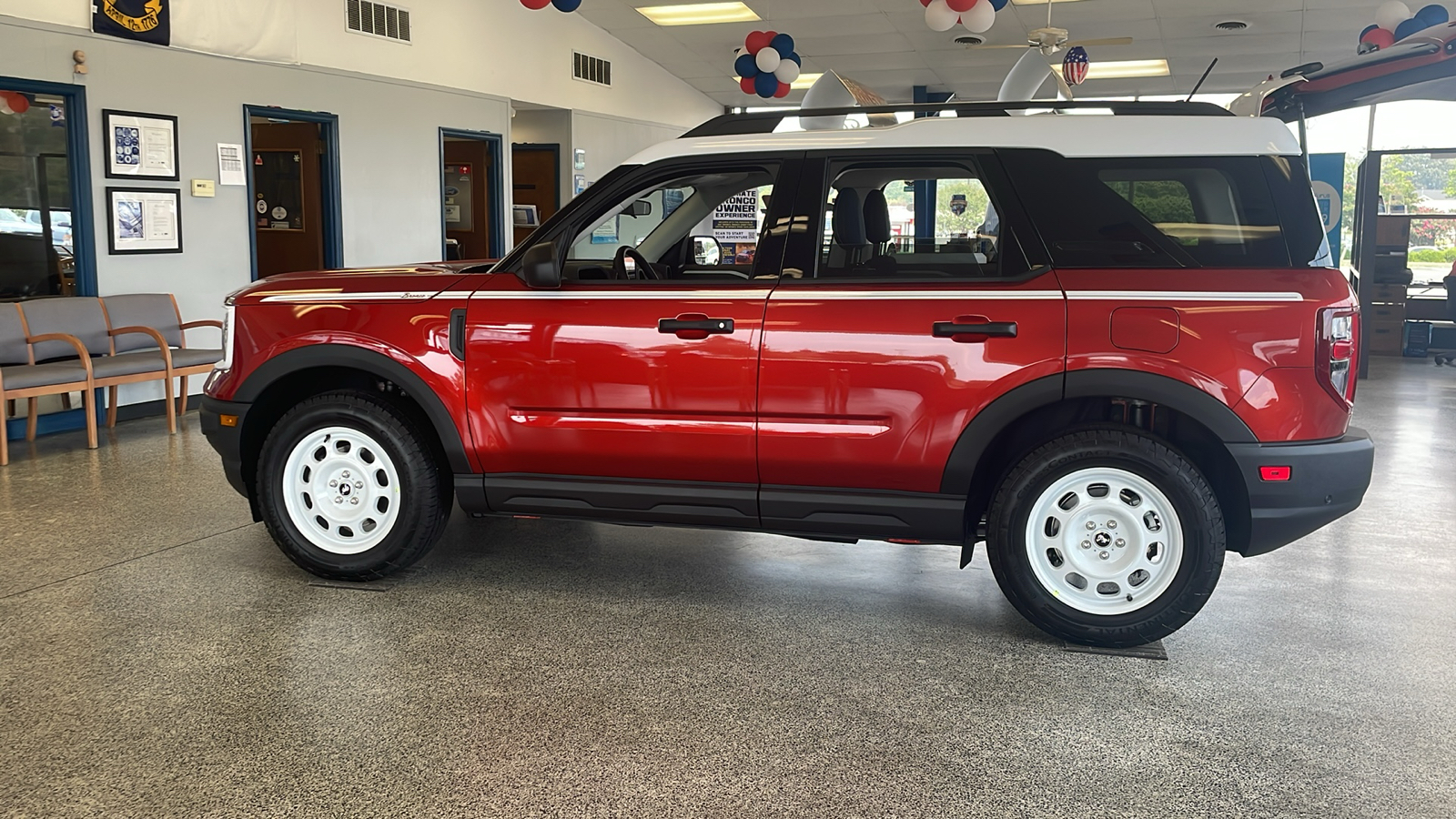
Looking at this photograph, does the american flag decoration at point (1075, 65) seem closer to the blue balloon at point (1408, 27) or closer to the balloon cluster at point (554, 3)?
the blue balloon at point (1408, 27)

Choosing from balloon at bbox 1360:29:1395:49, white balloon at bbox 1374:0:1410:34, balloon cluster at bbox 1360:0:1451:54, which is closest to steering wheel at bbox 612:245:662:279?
balloon cluster at bbox 1360:0:1451:54

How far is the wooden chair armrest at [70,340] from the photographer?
6.75m

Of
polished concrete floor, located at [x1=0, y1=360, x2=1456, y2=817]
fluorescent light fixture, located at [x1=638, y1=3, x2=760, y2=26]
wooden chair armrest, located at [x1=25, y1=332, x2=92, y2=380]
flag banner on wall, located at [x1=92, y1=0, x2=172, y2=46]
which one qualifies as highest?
fluorescent light fixture, located at [x1=638, y1=3, x2=760, y2=26]

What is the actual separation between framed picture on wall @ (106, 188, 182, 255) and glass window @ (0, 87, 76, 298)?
0.27 metres

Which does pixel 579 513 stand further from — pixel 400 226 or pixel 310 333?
pixel 400 226

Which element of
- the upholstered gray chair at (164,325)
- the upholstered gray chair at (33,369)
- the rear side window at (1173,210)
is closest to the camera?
the rear side window at (1173,210)

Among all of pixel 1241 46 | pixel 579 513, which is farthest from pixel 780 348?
pixel 1241 46

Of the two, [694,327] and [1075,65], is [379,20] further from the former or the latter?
[694,327]

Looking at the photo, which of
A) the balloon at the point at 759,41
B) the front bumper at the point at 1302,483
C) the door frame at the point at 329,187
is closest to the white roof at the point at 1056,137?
the front bumper at the point at 1302,483

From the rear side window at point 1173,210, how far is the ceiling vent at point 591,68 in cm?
999

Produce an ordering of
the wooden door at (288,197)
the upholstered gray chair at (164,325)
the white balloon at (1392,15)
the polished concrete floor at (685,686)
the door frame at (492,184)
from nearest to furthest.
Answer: the polished concrete floor at (685,686) → the upholstered gray chair at (164,325) → the white balloon at (1392,15) → the wooden door at (288,197) → the door frame at (492,184)

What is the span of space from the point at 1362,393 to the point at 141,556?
908cm

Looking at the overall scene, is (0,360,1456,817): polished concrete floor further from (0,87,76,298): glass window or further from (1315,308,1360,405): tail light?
(0,87,76,298): glass window

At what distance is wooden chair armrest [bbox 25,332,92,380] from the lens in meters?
6.75
